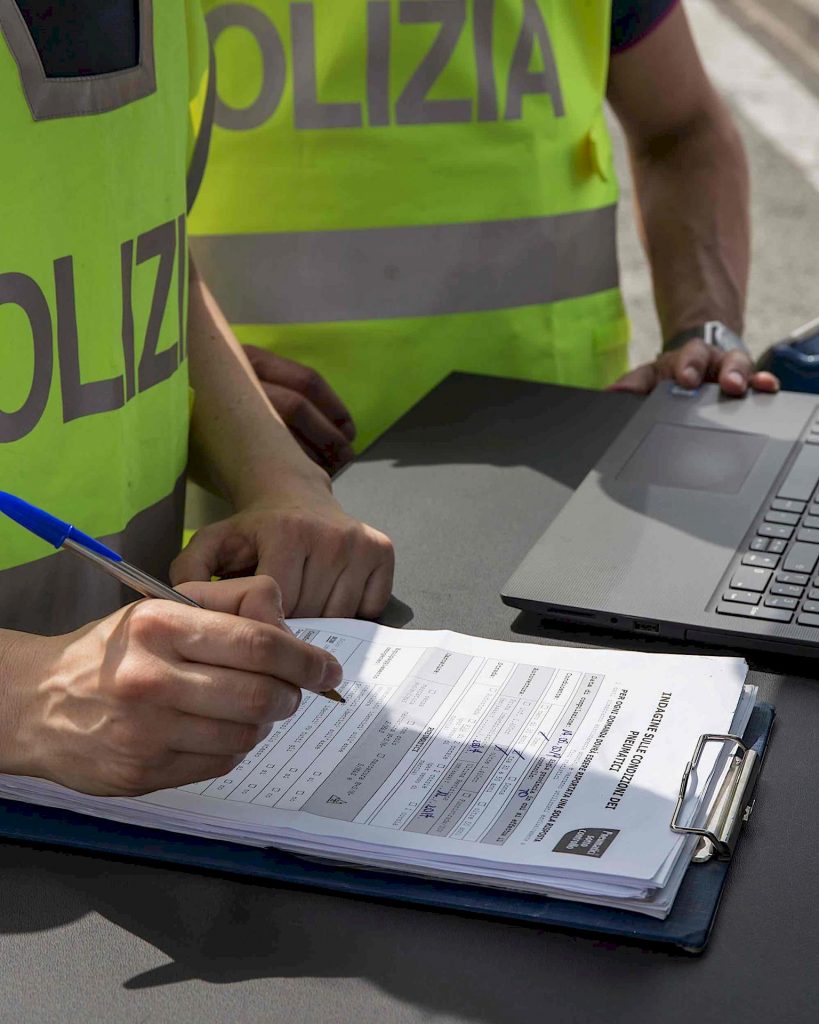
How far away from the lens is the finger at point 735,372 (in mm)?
1299

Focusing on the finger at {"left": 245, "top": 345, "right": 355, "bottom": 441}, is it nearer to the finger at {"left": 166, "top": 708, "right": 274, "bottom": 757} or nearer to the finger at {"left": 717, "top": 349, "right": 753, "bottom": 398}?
the finger at {"left": 717, "top": 349, "right": 753, "bottom": 398}

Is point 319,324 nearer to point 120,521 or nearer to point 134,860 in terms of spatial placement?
point 120,521

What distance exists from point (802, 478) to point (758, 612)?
0.79ft

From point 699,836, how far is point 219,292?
39.7 inches

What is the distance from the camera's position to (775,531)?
102 centimetres

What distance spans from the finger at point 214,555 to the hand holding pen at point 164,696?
28 centimetres

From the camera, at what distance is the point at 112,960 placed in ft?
2.08

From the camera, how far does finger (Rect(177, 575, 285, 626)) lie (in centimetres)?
76

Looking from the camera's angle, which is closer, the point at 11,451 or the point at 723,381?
the point at 11,451

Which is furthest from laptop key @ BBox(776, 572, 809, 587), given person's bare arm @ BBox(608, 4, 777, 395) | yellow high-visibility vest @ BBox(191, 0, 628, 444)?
person's bare arm @ BBox(608, 4, 777, 395)

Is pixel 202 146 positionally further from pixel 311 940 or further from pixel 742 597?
pixel 311 940

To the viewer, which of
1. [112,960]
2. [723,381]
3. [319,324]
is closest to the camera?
[112,960]

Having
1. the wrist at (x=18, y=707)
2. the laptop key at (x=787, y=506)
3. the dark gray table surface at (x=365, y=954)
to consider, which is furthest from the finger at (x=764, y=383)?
the wrist at (x=18, y=707)

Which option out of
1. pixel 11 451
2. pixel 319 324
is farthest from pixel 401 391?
pixel 11 451
